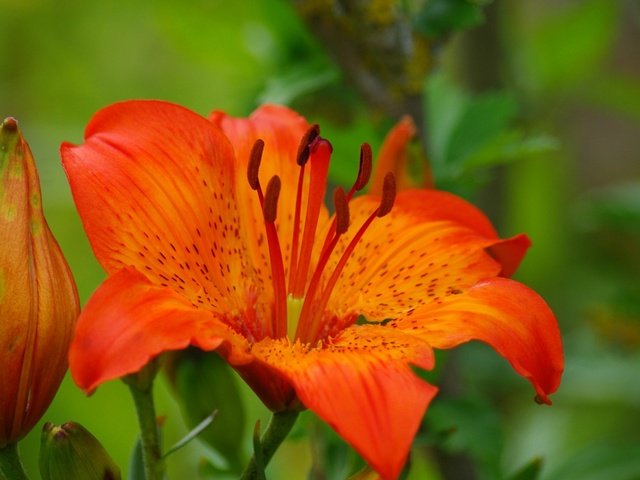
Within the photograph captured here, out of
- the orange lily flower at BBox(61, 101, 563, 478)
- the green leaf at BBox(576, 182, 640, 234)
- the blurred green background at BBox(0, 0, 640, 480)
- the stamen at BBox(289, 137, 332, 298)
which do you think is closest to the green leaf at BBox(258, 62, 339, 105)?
the blurred green background at BBox(0, 0, 640, 480)

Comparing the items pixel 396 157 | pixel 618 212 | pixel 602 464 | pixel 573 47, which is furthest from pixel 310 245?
pixel 573 47

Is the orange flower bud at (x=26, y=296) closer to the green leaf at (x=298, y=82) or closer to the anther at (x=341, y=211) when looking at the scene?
the anther at (x=341, y=211)

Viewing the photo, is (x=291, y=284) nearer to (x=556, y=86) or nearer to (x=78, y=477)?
(x=78, y=477)

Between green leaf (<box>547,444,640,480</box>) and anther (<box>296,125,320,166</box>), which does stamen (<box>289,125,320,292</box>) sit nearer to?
anther (<box>296,125,320,166</box>)

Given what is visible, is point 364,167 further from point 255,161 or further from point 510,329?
point 510,329

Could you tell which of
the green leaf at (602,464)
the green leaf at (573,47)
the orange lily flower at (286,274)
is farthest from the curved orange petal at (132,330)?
the green leaf at (573,47)

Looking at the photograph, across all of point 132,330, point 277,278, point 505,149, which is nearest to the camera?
point 132,330

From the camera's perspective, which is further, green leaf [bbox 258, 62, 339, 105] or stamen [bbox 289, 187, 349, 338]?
green leaf [bbox 258, 62, 339, 105]
